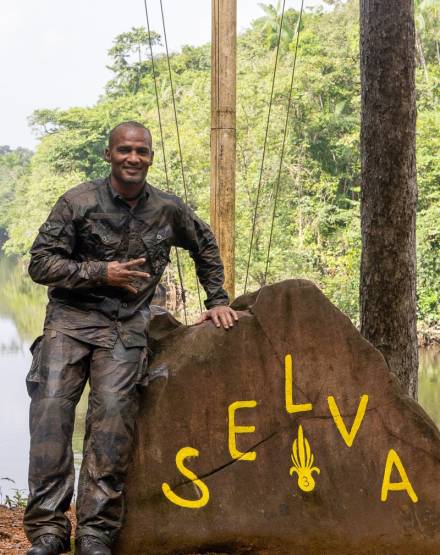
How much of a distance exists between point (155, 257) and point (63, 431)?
958 millimetres

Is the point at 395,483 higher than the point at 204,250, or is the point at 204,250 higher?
the point at 204,250

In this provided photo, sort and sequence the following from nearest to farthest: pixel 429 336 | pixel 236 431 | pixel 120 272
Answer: pixel 120 272, pixel 236 431, pixel 429 336

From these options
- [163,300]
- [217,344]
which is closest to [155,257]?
[217,344]

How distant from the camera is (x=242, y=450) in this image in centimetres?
496

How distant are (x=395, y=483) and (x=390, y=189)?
2101 mm

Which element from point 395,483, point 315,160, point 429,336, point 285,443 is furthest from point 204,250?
point 315,160

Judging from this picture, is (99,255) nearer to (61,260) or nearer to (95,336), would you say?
(61,260)

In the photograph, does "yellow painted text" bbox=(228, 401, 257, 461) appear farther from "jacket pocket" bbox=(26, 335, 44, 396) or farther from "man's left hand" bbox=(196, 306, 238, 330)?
"jacket pocket" bbox=(26, 335, 44, 396)

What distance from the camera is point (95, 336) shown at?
467 centimetres

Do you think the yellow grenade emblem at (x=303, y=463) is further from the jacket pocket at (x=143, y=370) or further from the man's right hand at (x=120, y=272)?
the man's right hand at (x=120, y=272)

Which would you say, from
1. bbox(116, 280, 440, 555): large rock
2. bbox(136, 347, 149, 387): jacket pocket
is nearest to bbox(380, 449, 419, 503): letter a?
bbox(116, 280, 440, 555): large rock

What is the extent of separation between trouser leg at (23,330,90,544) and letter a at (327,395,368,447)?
129 centimetres

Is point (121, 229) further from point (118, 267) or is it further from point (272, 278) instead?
point (272, 278)

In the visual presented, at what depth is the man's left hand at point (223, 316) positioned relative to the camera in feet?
16.3
